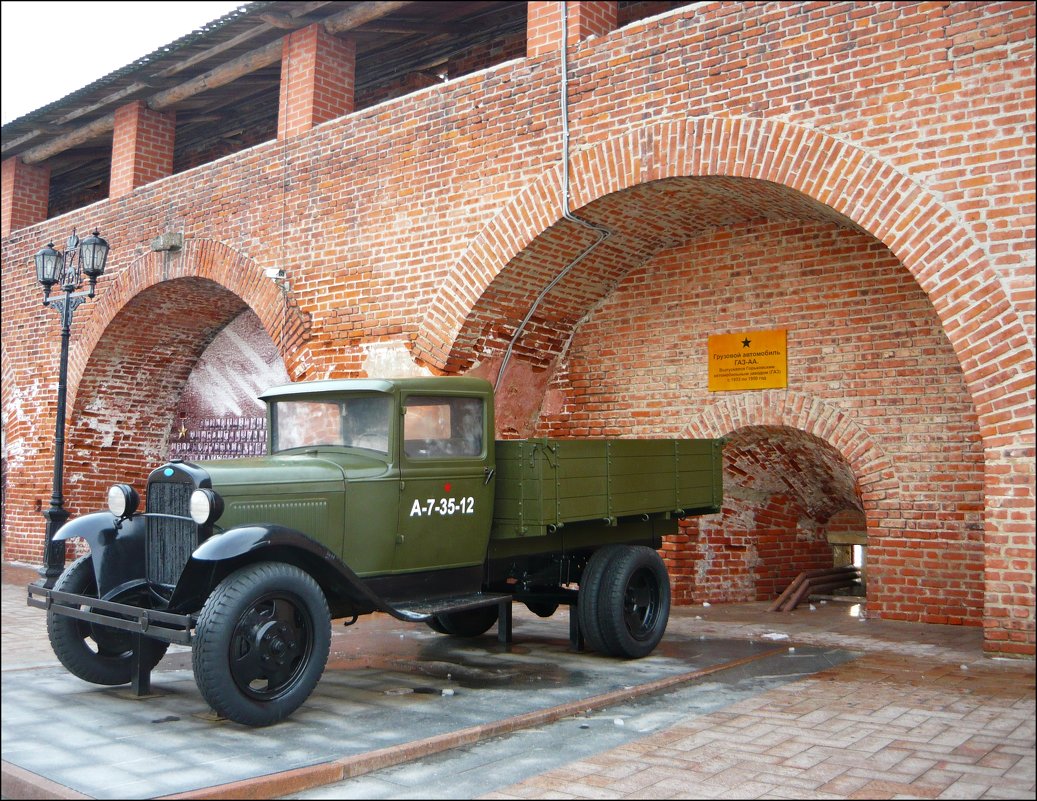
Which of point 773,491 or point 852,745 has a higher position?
point 773,491

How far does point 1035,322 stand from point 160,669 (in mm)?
5831

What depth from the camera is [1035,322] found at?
5.82 metres

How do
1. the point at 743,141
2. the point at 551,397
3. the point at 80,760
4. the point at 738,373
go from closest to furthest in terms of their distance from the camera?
the point at 80,760, the point at 743,141, the point at 738,373, the point at 551,397

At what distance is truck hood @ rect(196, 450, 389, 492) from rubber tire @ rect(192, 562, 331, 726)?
1.61 feet

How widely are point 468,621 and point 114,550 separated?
2811 millimetres

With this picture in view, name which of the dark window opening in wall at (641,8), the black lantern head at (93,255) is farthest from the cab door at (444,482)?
the dark window opening in wall at (641,8)

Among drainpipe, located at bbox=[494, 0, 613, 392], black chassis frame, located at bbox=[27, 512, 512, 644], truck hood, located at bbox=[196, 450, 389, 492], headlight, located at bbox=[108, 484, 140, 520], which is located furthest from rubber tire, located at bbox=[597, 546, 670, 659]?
headlight, located at bbox=[108, 484, 140, 520]

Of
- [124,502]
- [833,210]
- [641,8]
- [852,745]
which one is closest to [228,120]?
[641,8]

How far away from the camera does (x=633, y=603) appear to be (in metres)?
6.70

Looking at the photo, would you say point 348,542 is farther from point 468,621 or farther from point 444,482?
point 468,621

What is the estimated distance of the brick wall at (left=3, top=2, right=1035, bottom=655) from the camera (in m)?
6.06

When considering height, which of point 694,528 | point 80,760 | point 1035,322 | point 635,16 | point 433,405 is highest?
point 635,16

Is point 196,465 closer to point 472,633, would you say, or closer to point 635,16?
point 472,633

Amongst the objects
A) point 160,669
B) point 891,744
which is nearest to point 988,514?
point 891,744
